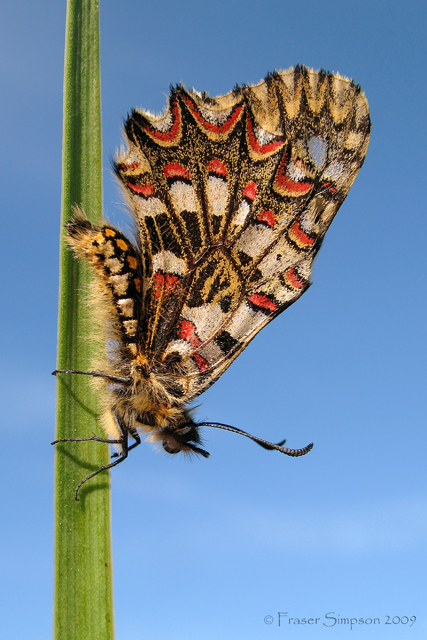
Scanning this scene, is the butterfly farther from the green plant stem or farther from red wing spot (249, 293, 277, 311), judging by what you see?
the green plant stem

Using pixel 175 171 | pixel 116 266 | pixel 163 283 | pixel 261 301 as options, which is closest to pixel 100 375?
pixel 116 266

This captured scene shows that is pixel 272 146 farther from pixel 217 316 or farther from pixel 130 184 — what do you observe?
pixel 217 316

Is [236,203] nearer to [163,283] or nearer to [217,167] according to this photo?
[217,167]

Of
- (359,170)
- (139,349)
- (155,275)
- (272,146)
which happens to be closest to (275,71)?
(272,146)

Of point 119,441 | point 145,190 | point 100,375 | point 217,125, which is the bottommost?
point 119,441

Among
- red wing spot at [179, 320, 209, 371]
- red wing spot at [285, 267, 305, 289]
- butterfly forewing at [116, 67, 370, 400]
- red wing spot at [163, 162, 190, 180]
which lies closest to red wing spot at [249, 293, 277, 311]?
butterfly forewing at [116, 67, 370, 400]

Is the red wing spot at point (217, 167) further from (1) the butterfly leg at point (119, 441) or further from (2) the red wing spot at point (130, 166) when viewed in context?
(1) the butterfly leg at point (119, 441)
